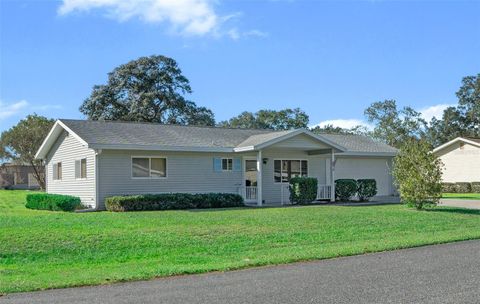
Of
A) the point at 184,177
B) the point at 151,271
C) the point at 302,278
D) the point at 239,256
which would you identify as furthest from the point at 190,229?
the point at 184,177

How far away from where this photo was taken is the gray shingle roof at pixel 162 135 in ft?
75.8

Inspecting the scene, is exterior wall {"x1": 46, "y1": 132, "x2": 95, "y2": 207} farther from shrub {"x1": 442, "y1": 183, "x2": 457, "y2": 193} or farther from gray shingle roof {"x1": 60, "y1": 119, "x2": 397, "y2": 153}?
shrub {"x1": 442, "y1": 183, "x2": 457, "y2": 193}

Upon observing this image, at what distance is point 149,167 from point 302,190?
667cm

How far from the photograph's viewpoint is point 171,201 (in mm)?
21828

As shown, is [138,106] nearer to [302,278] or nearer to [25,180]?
[25,180]

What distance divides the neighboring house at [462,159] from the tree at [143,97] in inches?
905

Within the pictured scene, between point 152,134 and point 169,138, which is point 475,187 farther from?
point 152,134

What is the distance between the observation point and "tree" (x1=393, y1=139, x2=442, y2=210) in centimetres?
2027

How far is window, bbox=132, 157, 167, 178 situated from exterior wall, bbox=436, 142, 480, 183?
2599 centimetres

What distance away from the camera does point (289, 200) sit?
2580 cm

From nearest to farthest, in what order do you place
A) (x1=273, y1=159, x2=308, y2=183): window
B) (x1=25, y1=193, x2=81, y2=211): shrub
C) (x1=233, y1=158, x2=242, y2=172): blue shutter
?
(x1=25, y1=193, x2=81, y2=211): shrub → (x1=233, y1=158, x2=242, y2=172): blue shutter → (x1=273, y1=159, x2=308, y2=183): window

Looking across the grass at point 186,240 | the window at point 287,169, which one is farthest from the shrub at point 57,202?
the window at point 287,169

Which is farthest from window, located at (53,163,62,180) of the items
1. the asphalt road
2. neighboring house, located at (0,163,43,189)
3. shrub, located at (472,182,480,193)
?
neighboring house, located at (0,163,43,189)

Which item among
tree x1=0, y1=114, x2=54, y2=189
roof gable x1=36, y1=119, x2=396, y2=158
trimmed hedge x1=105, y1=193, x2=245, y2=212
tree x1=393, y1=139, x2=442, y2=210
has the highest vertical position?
tree x1=0, y1=114, x2=54, y2=189
